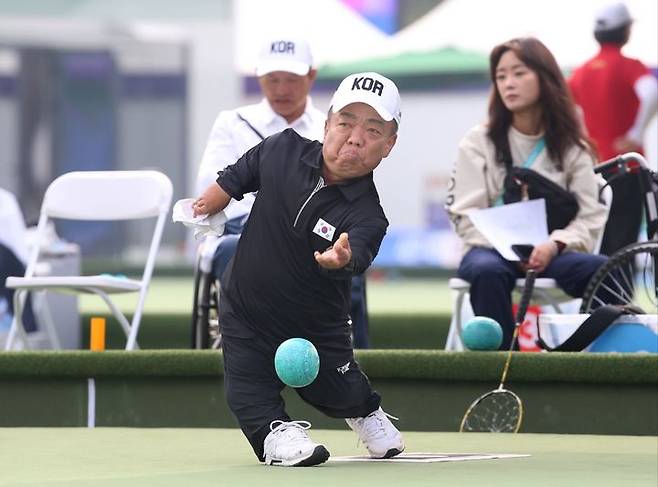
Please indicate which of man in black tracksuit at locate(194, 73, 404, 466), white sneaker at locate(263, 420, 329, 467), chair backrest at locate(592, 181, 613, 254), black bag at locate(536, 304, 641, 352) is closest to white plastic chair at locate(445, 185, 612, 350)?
chair backrest at locate(592, 181, 613, 254)

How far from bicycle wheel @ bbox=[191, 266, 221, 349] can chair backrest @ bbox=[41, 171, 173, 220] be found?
0.52 meters

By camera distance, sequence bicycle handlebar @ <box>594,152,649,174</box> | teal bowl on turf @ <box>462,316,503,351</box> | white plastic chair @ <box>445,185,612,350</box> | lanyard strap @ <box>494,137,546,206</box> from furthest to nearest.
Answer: lanyard strap @ <box>494,137,546,206</box>, bicycle handlebar @ <box>594,152,649,174</box>, white plastic chair @ <box>445,185,612,350</box>, teal bowl on turf @ <box>462,316,503,351</box>

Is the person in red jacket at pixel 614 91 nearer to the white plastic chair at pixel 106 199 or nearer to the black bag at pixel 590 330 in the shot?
the white plastic chair at pixel 106 199

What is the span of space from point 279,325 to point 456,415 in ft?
3.91

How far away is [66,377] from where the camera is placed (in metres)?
5.41

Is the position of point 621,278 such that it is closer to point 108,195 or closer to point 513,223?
point 513,223

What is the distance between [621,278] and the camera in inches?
241

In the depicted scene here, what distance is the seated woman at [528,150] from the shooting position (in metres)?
6.29

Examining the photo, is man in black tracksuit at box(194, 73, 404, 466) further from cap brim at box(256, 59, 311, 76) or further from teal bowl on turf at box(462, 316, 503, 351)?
cap brim at box(256, 59, 311, 76)

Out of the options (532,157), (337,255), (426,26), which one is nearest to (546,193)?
(532,157)

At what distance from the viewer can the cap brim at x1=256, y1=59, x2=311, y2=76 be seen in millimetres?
6484

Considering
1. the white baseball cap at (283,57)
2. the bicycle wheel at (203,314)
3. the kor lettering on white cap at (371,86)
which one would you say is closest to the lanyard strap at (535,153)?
the white baseball cap at (283,57)

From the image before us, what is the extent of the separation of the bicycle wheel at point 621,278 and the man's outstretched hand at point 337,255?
2.35 meters


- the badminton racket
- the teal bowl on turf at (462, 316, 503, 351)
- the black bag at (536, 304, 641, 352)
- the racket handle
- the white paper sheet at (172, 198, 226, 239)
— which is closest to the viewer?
the white paper sheet at (172, 198, 226, 239)
